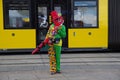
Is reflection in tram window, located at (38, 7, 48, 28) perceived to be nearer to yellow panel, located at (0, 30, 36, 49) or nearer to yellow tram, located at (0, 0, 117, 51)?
yellow tram, located at (0, 0, 117, 51)

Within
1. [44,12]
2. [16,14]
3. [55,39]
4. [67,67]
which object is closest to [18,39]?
[16,14]

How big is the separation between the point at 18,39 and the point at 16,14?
1126 millimetres

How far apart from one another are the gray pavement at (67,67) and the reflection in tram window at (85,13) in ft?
5.35

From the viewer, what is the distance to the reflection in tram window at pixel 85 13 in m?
17.8

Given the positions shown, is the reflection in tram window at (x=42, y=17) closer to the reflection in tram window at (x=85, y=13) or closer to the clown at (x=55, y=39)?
the reflection in tram window at (x=85, y=13)

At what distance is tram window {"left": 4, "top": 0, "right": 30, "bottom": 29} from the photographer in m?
17.4

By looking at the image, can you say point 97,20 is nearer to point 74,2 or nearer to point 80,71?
point 74,2

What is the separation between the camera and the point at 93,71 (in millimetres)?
12172

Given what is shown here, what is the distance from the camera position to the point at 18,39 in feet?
57.2

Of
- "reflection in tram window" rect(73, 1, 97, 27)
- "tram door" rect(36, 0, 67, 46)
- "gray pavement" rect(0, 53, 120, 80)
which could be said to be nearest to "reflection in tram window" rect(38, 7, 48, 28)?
"tram door" rect(36, 0, 67, 46)

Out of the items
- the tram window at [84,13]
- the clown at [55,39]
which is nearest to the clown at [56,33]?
the clown at [55,39]

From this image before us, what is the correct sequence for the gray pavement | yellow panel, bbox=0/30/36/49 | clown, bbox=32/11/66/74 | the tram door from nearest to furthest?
1. the gray pavement
2. clown, bbox=32/11/66/74
3. yellow panel, bbox=0/30/36/49
4. the tram door

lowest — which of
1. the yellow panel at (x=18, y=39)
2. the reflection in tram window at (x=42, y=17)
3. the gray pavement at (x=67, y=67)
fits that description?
the gray pavement at (x=67, y=67)

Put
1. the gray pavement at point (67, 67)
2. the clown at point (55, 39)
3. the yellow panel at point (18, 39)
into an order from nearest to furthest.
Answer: the gray pavement at point (67, 67) → the clown at point (55, 39) → the yellow panel at point (18, 39)
